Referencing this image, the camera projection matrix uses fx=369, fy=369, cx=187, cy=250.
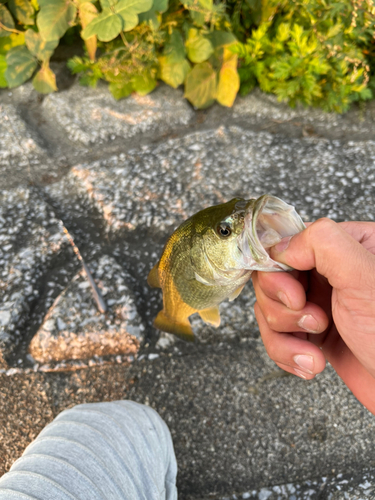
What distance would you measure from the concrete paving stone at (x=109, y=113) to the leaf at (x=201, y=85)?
13 centimetres

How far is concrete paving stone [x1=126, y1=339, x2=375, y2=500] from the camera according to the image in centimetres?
190

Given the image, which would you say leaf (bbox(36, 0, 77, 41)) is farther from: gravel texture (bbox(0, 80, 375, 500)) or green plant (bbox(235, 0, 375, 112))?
green plant (bbox(235, 0, 375, 112))

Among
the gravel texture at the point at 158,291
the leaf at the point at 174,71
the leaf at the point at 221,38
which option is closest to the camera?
the gravel texture at the point at 158,291

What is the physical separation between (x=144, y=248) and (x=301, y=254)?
51.3 inches

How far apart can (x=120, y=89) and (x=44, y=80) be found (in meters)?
0.58

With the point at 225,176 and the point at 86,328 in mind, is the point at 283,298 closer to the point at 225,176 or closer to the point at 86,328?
the point at 86,328

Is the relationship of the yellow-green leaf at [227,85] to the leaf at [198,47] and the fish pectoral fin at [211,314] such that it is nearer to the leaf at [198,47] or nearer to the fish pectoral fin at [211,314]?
the leaf at [198,47]

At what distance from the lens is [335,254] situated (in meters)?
1.15

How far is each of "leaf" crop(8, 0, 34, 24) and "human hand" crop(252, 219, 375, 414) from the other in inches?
101

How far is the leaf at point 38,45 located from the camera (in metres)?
2.64

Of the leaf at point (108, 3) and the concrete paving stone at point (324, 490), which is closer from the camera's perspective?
the concrete paving stone at point (324, 490)

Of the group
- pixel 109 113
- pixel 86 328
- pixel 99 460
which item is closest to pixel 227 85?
pixel 109 113

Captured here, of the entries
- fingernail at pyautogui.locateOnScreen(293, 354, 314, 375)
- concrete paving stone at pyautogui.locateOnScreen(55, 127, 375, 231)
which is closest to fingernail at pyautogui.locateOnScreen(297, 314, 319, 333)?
fingernail at pyautogui.locateOnScreen(293, 354, 314, 375)

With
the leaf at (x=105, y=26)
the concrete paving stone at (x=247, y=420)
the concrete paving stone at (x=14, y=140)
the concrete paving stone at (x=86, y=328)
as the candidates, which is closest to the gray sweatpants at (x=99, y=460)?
the concrete paving stone at (x=247, y=420)
